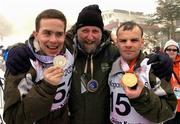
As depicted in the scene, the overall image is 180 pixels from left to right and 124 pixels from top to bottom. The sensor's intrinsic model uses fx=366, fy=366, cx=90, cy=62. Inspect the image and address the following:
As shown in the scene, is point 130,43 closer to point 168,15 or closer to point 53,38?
point 53,38

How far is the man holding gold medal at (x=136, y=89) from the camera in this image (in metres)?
2.65

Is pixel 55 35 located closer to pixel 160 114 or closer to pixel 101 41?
pixel 101 41

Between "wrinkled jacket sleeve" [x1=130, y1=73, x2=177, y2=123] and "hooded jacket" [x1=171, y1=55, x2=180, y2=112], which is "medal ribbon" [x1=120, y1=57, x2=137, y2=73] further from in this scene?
"hooded jacket" [x1=171, y1=55, x2=180, y2=112]

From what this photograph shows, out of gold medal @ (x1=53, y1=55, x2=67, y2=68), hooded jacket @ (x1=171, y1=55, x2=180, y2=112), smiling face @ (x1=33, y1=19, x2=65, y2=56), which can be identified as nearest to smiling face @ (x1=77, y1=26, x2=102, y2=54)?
smiling face @ (x1=33, y1=19, x2=65, y2=56)

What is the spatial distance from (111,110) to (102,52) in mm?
500

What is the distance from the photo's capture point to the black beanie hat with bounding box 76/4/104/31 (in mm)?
3135

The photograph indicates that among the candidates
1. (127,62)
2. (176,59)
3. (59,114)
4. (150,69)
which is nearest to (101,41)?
(127,62)

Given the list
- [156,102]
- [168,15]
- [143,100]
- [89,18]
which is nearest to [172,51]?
[89,18]

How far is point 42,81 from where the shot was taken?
2551 millimetres

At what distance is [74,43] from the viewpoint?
3.13m

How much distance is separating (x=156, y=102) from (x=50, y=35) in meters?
0.93

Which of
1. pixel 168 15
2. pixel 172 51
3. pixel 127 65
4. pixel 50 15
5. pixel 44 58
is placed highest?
pixel 50 15

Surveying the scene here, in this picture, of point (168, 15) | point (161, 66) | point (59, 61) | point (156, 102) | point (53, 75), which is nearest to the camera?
point (53, 75)

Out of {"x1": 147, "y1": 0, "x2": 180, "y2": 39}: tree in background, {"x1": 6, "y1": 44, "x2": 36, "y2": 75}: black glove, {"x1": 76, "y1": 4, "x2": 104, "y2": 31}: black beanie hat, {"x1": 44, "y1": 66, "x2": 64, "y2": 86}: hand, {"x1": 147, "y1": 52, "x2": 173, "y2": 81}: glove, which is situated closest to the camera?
{"x1": 44, "y1": 66, "x2": 64, "y2": 86}: hand
